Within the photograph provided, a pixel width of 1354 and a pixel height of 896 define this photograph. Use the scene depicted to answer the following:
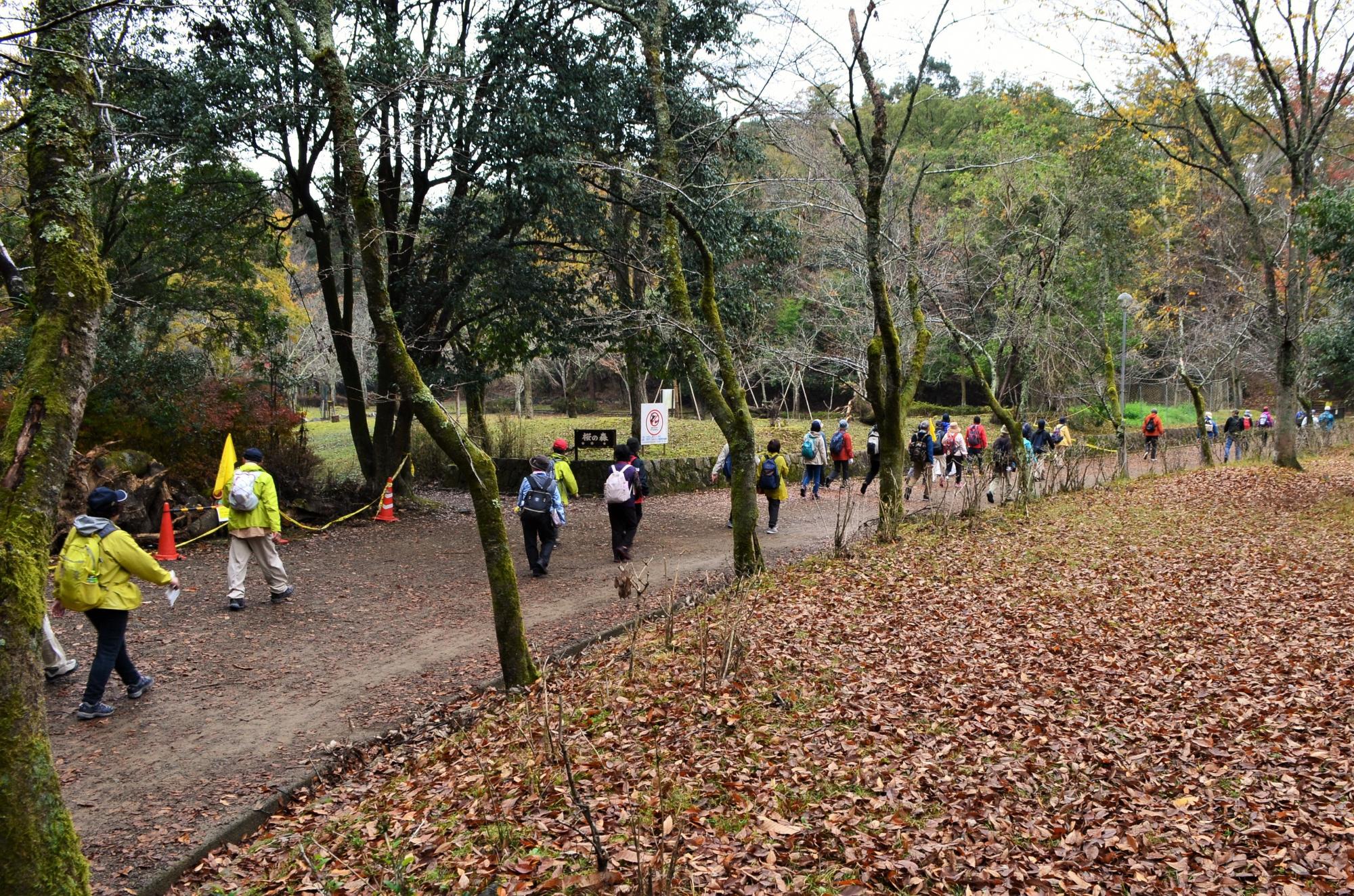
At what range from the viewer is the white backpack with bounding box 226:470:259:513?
877 cm

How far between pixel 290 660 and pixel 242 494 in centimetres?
214

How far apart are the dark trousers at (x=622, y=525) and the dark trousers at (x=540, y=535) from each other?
1.03 m

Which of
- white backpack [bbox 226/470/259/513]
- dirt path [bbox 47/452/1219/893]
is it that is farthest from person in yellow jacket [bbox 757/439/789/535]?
white backpack [bbox 226/470/259/513]

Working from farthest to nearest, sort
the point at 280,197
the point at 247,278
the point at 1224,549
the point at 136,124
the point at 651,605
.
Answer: the point at 280,197 < the point at 247,278 < the point at 136,124 < the point at 1224,549 < the point at 651,605

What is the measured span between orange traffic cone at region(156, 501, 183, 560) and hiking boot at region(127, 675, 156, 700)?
5493mm

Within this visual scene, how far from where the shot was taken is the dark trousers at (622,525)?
1136 cm

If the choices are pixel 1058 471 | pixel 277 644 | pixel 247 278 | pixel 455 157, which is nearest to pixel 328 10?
pixel 277 644

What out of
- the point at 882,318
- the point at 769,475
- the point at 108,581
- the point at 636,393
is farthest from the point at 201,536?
the point at 636,393

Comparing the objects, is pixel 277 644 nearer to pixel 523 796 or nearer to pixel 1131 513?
pixel 523 796

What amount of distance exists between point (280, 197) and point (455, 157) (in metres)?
4.96

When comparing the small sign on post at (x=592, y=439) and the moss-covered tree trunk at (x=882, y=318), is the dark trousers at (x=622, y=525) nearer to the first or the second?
the moss-covered tree trunk at (x=882, y=318)

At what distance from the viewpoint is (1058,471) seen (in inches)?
659

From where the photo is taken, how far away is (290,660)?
7594 millimetres

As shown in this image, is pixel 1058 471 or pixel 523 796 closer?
pixel 523 796
